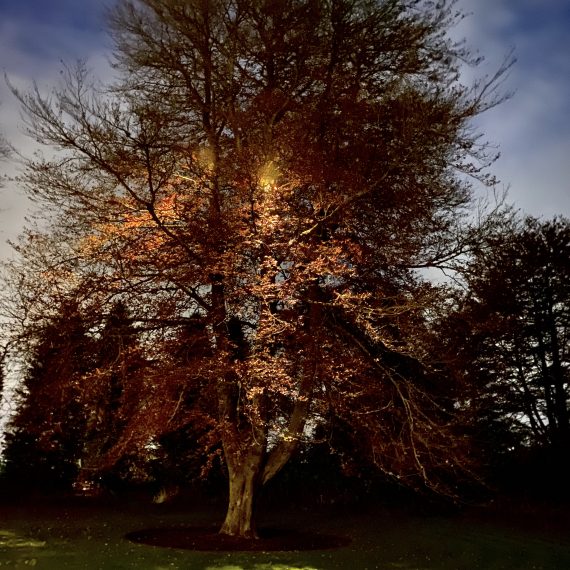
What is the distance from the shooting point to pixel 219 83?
14.3 metres

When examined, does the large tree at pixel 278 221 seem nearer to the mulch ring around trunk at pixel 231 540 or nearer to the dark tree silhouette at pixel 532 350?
the mulch ring around trunk at pixel 231 540

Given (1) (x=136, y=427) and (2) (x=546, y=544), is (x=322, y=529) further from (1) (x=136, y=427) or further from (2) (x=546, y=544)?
(1) (x=136, y=427)

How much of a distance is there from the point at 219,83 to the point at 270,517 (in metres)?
13.6

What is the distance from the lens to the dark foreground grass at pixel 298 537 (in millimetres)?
10969

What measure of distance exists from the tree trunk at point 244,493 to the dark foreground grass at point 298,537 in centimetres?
131

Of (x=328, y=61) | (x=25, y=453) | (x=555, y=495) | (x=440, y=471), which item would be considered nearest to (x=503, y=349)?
(x=555, y=495)

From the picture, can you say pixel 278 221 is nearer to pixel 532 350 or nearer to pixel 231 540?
pixel 231 540

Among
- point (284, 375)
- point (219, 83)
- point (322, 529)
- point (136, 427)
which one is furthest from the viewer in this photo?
point (322, 529)

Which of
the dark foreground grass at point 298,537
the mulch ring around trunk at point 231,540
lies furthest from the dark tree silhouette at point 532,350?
the mulch ring around trunk at point 231,540

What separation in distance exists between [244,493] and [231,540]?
1.01 meters

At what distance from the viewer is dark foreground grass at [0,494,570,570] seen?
11.0m

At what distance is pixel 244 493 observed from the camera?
13742mm

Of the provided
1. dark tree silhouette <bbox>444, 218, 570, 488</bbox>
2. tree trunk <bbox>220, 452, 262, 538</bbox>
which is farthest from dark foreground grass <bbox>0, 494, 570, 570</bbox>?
dark tree silhouette <bbox>444, 218, 570, 488</bbox>

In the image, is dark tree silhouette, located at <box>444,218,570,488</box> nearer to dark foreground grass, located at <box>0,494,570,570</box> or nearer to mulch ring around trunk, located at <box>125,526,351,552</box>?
dark foreground grass, located at <box>0,494,570,570</box>
